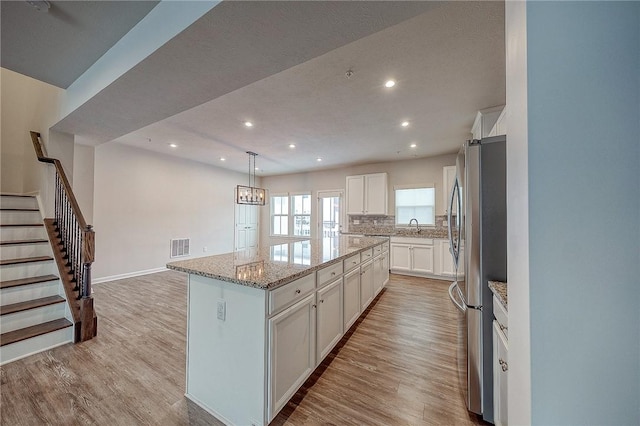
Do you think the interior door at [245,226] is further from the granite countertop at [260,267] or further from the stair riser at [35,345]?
the granite countertop at [260,267]

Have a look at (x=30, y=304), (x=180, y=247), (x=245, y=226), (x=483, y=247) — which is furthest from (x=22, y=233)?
(x=245, y=226)

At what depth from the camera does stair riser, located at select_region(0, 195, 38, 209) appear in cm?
304

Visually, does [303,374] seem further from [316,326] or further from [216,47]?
[216,47]

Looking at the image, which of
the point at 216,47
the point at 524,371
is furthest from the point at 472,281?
the point at 216,47

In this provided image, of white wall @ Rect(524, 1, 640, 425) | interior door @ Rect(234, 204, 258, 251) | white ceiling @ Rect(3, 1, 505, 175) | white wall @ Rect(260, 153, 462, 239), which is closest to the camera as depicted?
white wall @ Rect(524, 1, 640, 425)

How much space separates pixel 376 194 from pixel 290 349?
4.86 metres

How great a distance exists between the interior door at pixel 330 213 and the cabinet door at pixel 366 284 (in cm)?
367

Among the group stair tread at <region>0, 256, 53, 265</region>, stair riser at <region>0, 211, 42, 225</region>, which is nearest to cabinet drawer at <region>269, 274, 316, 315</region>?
stair tread at <region>0, 256, 53, 265</region>

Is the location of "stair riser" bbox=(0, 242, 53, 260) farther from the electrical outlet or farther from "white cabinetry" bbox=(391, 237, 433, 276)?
"white cabinetry" bbox=(391, 237, 433, 276)

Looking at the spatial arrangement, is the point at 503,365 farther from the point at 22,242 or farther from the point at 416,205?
the point at 416,205

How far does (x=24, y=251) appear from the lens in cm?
270

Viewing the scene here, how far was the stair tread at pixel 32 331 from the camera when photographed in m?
2.08

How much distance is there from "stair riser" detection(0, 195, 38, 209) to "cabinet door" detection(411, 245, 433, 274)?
634 cm

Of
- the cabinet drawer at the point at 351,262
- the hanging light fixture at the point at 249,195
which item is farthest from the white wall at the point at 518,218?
the hanging light fixture at the point at 249,195
